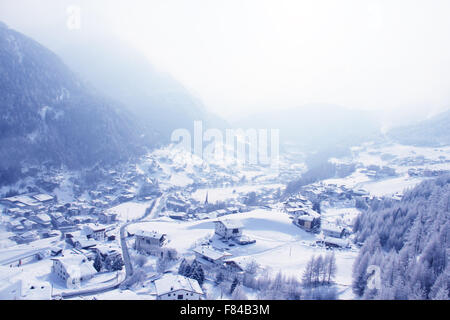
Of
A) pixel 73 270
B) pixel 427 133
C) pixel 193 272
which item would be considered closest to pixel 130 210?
pixel 73 270

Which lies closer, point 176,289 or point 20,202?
point 176,289

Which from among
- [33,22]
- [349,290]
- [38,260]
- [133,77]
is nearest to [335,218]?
[349,290]

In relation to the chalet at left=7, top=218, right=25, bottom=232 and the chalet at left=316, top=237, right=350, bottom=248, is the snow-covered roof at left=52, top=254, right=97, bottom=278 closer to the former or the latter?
the chalet at left=7, top=218, right=25, bottom=232

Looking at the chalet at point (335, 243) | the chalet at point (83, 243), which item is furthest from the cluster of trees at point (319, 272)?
the chalet at point (83, 243)

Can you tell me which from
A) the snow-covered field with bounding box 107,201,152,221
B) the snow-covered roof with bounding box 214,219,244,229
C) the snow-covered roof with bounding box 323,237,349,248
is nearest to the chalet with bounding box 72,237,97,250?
the snow-covered roof with bounding box 214,219,244,229

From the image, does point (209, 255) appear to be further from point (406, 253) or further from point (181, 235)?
point (406, 253)

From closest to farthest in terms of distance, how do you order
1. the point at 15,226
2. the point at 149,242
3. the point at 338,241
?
1. the point at 149,242
2. the point at 338,241
3. the point at 15,226

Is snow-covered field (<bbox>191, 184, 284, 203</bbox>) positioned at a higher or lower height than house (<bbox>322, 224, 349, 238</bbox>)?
lower

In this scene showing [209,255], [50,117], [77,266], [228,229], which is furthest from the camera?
[50,117]
